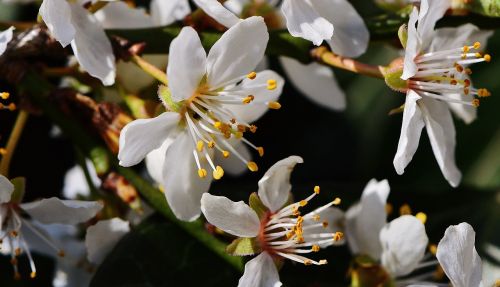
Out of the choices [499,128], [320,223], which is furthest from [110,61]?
[499,128]

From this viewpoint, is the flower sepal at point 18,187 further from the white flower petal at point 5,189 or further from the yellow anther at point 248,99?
the yellow anther at point 248,99

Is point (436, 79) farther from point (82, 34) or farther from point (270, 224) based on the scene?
point (82, 34)

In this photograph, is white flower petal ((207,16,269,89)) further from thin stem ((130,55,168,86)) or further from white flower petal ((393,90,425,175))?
white flower petal ((393,90,425,175))

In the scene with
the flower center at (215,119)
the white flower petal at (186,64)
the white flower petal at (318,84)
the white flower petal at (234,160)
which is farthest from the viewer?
the white flower petal at (318,84)

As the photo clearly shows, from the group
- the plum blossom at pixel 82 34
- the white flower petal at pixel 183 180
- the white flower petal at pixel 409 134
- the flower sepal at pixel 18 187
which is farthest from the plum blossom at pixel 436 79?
the flower sepal at pixel 18 187

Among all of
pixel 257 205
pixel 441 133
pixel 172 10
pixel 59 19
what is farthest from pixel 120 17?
pixel 441 133

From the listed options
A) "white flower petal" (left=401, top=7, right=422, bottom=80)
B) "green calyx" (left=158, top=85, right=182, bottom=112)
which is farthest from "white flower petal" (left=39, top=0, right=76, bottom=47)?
"white flower petal" (left=401, top=7, right=422, bottom=80)

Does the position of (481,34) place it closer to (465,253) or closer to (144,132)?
(465,253)
